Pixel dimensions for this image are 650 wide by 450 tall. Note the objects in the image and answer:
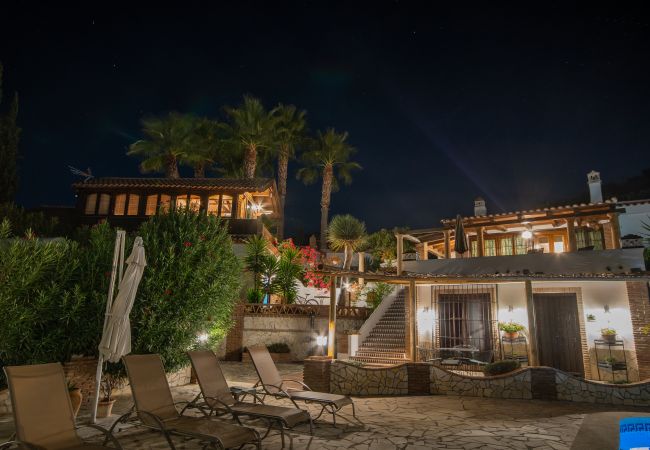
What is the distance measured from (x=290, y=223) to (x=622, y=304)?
172 ft

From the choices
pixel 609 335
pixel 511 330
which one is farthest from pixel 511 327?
pixel 609 335

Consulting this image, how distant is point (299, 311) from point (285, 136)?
16420 mm

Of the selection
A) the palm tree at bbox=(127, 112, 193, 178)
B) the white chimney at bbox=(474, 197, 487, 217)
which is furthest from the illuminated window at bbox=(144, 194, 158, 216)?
the white chimney at bbox=(474, 197, 487, 217)

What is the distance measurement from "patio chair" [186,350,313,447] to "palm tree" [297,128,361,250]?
2459 centimetres

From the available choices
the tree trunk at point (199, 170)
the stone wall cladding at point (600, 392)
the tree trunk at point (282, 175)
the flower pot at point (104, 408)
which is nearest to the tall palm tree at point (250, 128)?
the tree trunk at point (282, 175)

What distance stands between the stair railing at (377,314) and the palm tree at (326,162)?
14.7m

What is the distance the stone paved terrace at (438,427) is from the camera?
568 centimetres

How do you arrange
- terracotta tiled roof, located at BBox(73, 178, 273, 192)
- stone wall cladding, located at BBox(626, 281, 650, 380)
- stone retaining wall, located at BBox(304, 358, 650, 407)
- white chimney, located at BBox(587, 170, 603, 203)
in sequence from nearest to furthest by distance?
stone retaining wall, located at BBox(304, 358, 650, 407) → stone wall cladding, located at BBox(626, 281, 650, 380) → white chimney, located at BBox(587, 170, 603, 203) → terracotta tiled roof, located at BBox(73, 178, 273, 192)

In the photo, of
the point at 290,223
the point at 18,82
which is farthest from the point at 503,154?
the point at 18,82

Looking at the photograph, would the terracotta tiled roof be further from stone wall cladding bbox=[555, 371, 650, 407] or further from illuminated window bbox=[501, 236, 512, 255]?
stone wall cladding bbox=[555, 371, 650, 407]

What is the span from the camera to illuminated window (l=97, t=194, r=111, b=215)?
72.0ft

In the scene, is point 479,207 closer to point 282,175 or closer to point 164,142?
point 282,175

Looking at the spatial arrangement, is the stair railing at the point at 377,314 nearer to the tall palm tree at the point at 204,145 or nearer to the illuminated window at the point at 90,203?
the tall palm tree at the point at 204,145

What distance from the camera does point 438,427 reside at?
6.76 m
